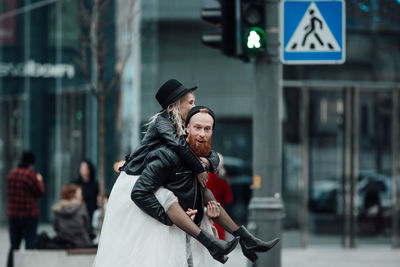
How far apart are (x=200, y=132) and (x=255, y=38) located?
353cm

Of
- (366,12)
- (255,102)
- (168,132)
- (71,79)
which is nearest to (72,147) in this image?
(71,79)

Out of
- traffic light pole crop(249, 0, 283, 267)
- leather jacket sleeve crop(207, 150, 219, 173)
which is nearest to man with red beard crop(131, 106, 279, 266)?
leather jacket sleeve crop(207, 150, 219, 173)

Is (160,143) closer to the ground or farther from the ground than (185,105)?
closer to the ground

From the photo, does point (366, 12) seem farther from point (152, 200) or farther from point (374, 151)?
point (152, 200)

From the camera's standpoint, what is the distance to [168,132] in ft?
14.3

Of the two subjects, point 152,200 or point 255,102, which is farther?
point 255,102

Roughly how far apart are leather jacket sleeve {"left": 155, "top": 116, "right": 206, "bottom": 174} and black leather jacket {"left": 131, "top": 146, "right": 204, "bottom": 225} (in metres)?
0.04

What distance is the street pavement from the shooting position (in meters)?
12.2

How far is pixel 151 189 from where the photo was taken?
167 inches

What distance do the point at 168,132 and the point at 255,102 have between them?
3942mm

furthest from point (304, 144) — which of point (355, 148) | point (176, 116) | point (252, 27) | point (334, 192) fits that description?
point (176, 116)

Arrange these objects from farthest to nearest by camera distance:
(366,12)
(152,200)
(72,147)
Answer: (72,147) < (366,12) < (152,200)

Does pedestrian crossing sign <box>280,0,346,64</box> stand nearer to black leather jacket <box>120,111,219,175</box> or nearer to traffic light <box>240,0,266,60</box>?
traffic light <box>240,0,266,60</box>

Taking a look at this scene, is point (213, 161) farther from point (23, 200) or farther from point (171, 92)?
point (23, 200)
